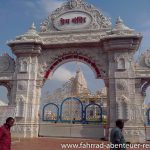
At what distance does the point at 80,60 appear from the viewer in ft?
39.9

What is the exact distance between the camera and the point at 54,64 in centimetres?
1233

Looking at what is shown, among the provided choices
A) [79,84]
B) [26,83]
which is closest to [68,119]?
[26,83]

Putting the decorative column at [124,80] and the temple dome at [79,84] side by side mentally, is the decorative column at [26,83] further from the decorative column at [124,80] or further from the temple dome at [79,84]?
the temple dome at [79,84]

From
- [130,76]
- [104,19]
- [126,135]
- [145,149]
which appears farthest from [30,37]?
[145,149]

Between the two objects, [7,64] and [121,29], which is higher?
[121,29]

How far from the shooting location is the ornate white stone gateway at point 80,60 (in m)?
10.7

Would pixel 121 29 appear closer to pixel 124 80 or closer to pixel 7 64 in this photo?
pixel 124 80

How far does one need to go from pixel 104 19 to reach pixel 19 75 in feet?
19.4

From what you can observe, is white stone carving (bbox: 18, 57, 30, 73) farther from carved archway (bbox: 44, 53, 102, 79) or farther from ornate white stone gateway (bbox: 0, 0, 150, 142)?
carved archway (bbox: 44, 53, 102, 79)

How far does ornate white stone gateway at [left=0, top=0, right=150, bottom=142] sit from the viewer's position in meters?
A: 10.7

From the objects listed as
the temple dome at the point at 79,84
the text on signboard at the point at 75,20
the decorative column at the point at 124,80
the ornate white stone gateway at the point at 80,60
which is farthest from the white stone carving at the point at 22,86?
the temple dome at the point at 79,84

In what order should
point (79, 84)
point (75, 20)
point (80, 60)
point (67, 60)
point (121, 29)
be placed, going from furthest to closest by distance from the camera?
point (79, 84) < point (75, 20) < point (67, 60) < point (80, 60) < point (121, 29)

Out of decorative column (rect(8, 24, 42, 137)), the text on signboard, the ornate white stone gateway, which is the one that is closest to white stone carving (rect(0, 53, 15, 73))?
the ornate white stone gateway

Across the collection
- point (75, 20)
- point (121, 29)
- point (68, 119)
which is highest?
point (75, 20)
